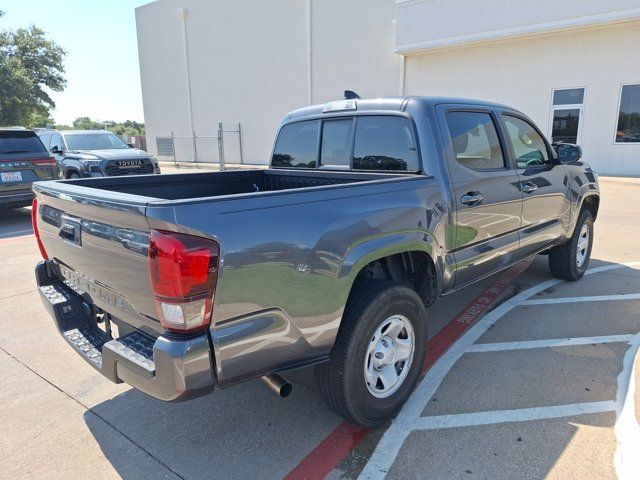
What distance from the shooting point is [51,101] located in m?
34.2

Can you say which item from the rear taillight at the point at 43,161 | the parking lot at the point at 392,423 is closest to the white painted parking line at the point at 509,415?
the parking lot at the point at 392,423

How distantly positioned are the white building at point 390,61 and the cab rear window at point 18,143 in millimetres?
13170

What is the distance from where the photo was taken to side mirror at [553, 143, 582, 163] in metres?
4.61

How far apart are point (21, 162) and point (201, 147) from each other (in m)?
18.2

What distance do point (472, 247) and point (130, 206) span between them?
256 centimetres

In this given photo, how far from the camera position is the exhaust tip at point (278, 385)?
227cm

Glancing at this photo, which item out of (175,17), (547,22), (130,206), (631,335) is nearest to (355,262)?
(130,206)

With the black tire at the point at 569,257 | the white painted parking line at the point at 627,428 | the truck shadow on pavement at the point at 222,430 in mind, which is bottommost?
the truck shadow on pavement at the point at 222,430

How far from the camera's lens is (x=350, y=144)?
3.79 m

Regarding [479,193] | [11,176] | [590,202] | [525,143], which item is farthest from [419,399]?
[11,176]

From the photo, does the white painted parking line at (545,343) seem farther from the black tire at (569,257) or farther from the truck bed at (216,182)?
the truck bed at (216,182)

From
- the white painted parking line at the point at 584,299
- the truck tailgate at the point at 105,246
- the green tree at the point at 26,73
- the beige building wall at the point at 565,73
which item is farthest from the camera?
the green tree at the point at 26,73

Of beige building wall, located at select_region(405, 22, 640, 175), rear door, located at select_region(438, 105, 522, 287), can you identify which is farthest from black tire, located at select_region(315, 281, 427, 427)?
beige building wall, located at select_region(405, 22, 640, 175)

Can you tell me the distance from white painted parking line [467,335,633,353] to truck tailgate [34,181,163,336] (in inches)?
107
